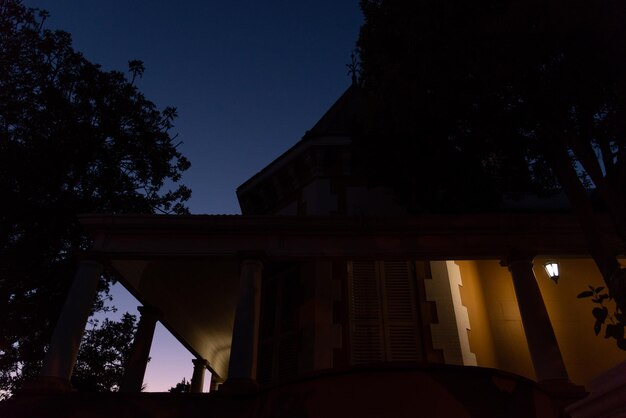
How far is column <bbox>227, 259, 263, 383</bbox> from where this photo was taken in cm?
691

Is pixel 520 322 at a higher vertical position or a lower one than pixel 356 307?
lower

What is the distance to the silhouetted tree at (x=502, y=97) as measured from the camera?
6.09 m

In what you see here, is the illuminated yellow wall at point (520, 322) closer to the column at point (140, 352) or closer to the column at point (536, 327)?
the column at point (536, 327)

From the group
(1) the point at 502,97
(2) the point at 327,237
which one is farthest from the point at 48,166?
(1) the point at 502,97

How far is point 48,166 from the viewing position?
11406 millimetres

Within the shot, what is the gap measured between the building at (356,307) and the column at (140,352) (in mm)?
33

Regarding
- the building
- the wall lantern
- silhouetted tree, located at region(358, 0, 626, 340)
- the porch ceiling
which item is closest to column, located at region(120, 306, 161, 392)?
the building

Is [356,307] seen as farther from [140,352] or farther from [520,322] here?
[140,352]

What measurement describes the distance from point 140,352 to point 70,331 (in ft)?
9.45

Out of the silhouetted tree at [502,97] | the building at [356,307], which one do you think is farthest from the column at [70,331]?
the silhouetted tree at [502,97]

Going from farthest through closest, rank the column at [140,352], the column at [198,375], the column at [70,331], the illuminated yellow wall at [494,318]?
the column at [198,375]
the column at [140,352]
the illuminated yellow wall at [494,318]
the column at [70,331]

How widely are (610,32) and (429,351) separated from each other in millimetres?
6043

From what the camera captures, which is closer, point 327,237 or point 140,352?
point 327,237

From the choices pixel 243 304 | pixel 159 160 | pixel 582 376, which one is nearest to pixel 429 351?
pixel 582 376
